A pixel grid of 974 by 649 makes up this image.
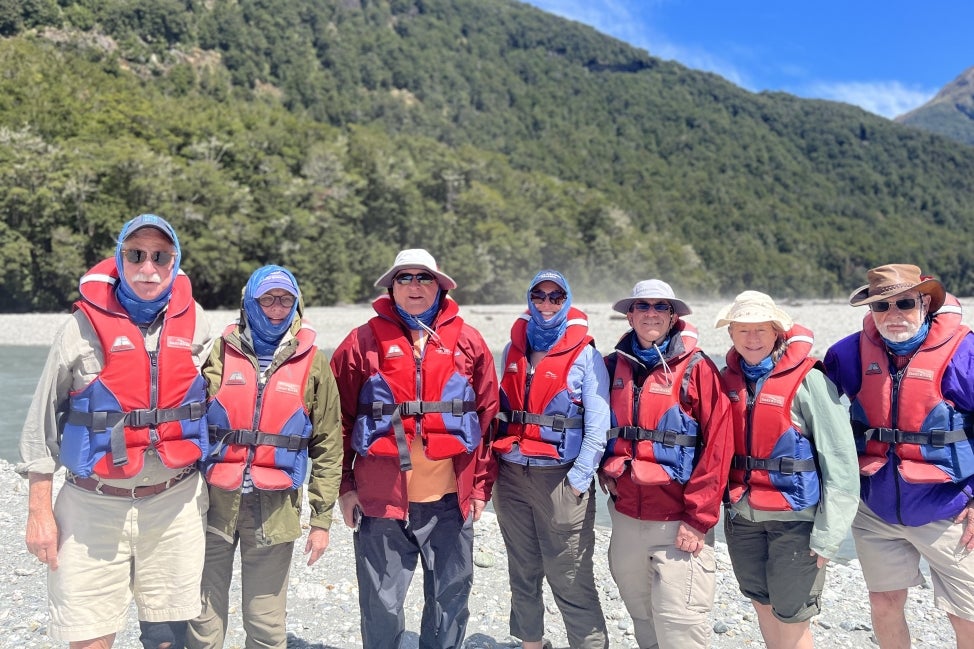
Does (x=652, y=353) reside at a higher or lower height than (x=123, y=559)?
higher

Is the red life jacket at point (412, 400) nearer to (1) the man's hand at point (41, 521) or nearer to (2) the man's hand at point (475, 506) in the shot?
(2) the man's hand at point (475, 506)

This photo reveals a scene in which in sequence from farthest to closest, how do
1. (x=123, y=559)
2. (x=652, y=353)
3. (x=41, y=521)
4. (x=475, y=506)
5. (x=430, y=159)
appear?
(x=430, y=159), (x=475, y=506), (x=652, y=353), (x=123, y=559), (x=41, y=521)

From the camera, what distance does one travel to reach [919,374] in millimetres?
3496

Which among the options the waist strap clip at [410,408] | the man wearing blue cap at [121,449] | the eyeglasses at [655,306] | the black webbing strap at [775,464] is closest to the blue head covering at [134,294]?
the man wearing blue cap at [121,449]

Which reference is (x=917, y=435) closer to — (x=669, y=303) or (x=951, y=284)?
(x=669, y=303)

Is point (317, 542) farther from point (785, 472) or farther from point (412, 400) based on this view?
point (785, 472)

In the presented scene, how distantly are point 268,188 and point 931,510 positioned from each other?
48.3m

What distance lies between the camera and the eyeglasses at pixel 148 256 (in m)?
3.05

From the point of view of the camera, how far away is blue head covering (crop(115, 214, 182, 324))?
3.03 m

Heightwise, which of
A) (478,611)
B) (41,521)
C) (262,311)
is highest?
(262,311)

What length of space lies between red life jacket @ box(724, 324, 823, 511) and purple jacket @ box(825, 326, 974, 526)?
503 mm

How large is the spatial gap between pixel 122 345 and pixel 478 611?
3.91 m

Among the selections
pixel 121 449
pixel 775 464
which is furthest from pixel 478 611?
pixel 121 449

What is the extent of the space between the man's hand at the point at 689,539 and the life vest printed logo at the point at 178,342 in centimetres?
291
